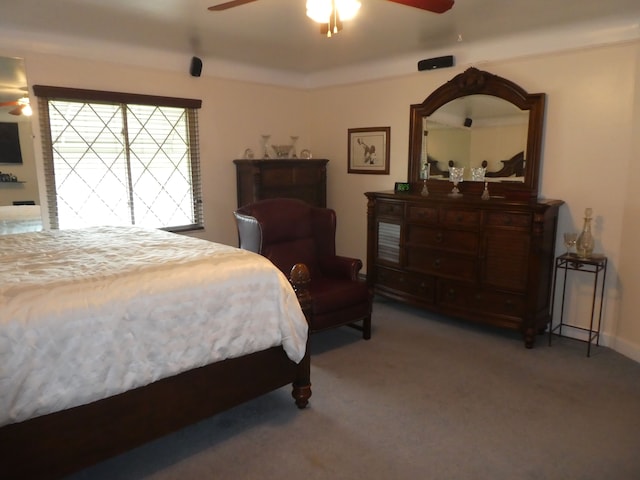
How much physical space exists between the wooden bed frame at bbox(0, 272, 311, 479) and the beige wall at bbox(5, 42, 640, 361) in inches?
100

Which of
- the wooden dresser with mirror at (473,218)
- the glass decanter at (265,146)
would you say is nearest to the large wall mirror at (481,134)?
the wooden dresser with mirror at (473,218)

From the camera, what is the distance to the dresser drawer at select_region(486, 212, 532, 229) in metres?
3.43

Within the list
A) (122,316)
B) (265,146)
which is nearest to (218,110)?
(265,146)

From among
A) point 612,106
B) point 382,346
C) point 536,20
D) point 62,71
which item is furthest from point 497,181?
point 62,71

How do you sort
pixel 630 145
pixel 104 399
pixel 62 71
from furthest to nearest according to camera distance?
pixel 62 71 → pixel 630 145 → pixel 104 399

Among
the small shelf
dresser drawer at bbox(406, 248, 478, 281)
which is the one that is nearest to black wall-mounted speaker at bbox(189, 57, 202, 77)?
dresser drawer at bbox(406, 248, 478, 281)

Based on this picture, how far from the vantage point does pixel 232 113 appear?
4.93 m

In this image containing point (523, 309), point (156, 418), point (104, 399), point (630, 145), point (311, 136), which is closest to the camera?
point (104, 399)

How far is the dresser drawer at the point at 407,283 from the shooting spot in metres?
4.07

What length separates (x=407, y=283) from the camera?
423cm

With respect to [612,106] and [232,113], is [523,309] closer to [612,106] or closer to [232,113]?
[612,106]

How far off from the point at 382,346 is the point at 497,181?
1.77 m

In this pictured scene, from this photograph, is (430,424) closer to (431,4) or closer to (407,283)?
(407,283)

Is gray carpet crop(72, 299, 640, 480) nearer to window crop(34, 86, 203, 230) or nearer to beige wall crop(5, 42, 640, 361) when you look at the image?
beige wall crop(5, 42, 640, 361)
